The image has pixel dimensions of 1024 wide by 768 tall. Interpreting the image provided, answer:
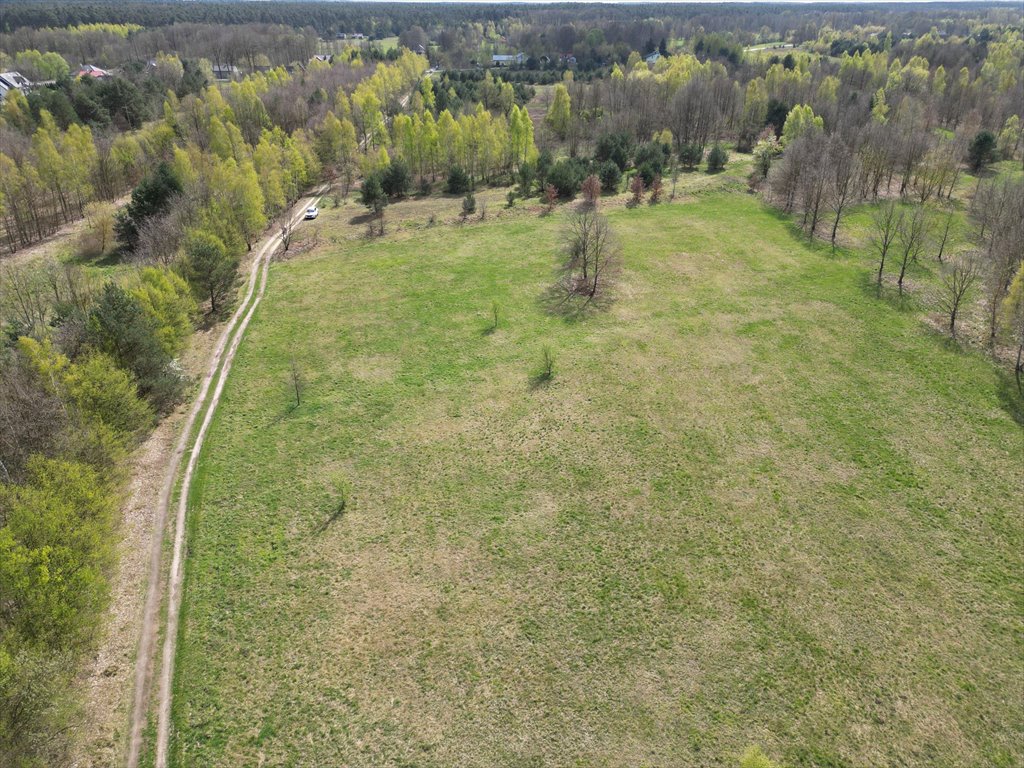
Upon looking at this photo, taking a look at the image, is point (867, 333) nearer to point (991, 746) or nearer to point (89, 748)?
point (991, 746)

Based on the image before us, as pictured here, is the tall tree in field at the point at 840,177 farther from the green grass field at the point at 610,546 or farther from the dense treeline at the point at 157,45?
the dense treeline at the point at 157,45

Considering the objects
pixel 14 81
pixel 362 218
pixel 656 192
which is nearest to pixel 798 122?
pixel 656 192

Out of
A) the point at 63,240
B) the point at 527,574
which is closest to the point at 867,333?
the point at 527,574

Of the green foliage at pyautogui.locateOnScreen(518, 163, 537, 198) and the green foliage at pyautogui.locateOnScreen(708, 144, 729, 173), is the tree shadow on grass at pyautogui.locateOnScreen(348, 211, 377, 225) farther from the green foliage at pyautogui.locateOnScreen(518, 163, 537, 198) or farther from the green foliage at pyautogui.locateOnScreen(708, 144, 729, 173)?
the green foliage at pyautogui.locateOnScreen(708, 144, 729, 173)

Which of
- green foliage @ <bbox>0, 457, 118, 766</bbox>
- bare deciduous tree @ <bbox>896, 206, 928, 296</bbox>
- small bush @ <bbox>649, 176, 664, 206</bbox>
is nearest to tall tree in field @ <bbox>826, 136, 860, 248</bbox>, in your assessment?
bare deciduous tree @ <bbox>896, 206, 928, 296</bbox>

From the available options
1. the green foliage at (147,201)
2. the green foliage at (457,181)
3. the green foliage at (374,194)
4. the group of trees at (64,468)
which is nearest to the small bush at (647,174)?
the green foliage at (457,181)
